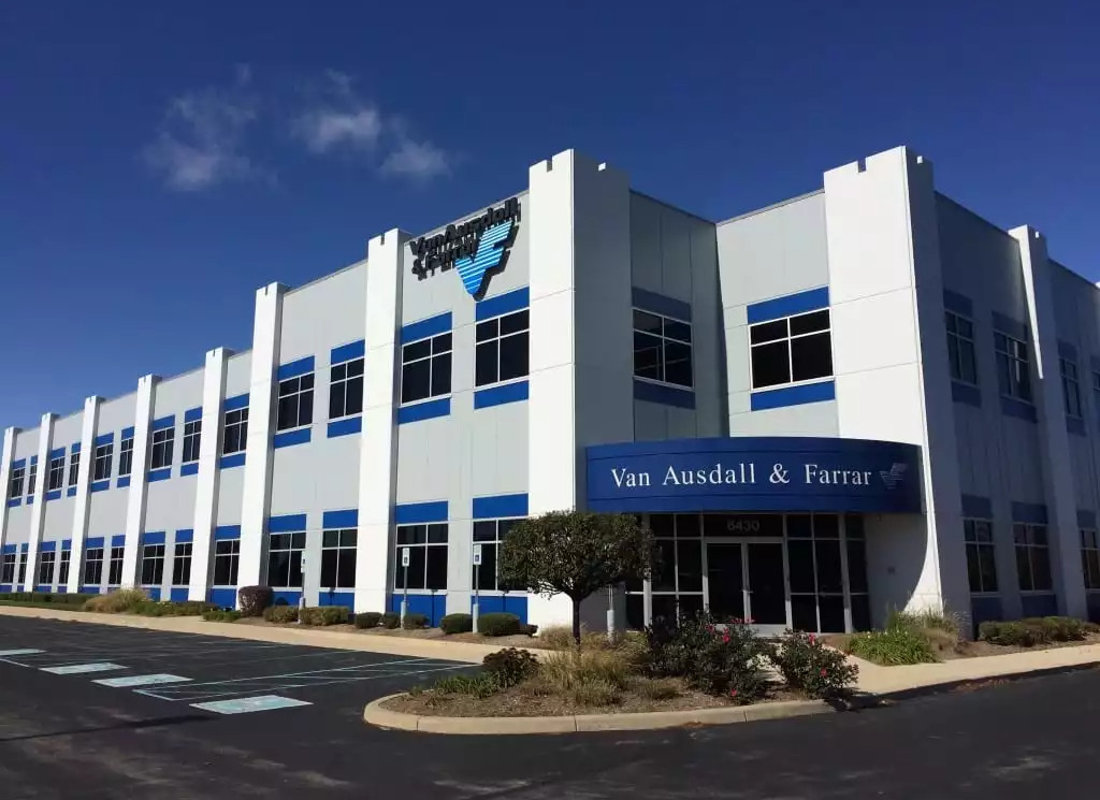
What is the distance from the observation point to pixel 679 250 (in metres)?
29.1

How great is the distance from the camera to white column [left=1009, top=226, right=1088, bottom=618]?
97.4ft

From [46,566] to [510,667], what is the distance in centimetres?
5363

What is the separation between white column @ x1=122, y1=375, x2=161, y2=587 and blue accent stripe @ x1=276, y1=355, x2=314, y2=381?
1438cm

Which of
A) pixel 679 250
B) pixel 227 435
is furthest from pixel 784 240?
pixel 227 435

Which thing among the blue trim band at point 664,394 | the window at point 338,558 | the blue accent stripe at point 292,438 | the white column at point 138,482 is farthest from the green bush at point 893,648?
the white column at point 138,482

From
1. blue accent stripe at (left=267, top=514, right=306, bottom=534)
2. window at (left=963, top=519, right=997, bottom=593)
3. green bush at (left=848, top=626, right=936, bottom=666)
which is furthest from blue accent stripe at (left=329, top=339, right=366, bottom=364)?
window at (left=963, top=519, right=997, bottom=593)

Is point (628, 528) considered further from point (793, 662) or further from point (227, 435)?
point (227, 435)

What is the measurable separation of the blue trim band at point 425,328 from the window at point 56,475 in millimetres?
36572

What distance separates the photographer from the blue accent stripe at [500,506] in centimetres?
2650

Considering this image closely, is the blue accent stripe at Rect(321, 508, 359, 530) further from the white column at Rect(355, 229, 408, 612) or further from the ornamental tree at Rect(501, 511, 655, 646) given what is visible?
the ornamental tree at Rect(501, 511, 655, 646)

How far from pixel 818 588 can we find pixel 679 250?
444 inches

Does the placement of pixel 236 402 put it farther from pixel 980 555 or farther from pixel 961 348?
pixel 980 555

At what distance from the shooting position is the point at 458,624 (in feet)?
85.0

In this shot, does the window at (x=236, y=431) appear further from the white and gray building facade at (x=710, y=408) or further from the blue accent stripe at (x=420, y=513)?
the blue accent stripe at (x=420, y=513)
